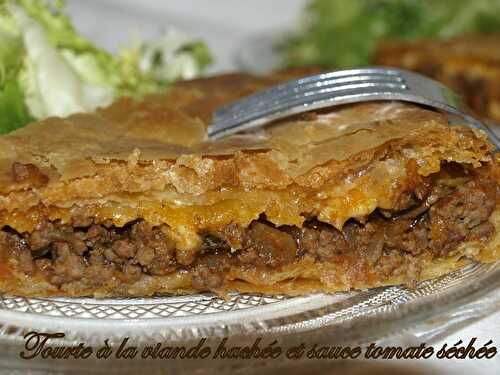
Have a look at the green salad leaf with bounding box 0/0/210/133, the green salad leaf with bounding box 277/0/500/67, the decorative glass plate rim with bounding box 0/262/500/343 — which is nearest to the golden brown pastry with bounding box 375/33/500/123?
the green salad leaf with bounding box 277/0/500/67

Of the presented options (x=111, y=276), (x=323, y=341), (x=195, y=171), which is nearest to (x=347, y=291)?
(x=323, y=341)

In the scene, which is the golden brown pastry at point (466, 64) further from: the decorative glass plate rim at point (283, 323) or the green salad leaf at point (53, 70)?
the decorative glass plate rim at point (283, 323)

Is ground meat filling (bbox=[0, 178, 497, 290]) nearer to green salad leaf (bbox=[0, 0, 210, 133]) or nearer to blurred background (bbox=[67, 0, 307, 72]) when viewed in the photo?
green salad leaf (bbox=[0, 0, 210, 133])

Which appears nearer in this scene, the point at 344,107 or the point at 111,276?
the point at 111,276

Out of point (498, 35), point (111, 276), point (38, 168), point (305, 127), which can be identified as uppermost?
point (498, 35)

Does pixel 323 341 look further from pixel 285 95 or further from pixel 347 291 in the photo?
pixel 285 95

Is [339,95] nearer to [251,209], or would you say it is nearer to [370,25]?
[251,209]

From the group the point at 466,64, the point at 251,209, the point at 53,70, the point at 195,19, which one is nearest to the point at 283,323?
the point at 251,209

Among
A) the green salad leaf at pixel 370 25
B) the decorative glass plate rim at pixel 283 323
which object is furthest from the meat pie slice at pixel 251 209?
the green salad leaf at pixel 370 25
